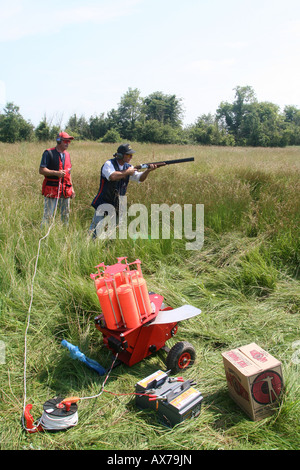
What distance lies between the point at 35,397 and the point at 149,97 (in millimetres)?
63960

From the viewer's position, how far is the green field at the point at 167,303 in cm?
196

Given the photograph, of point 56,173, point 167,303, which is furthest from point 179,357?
point 56,173

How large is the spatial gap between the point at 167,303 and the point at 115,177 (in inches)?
74.7

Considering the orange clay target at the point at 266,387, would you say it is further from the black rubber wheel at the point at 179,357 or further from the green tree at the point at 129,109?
the green tree at the point at 129,109

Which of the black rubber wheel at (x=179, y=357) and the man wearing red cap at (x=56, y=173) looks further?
the man wearing red cap at (x=56, y=173)

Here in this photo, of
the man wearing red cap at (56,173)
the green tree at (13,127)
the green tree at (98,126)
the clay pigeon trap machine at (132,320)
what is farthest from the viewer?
the green tree at (98,126)

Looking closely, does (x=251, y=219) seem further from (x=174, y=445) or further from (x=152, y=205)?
(x=174, y=445)

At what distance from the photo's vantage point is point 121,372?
252 centimetres

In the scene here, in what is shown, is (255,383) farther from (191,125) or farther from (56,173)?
(191,125)

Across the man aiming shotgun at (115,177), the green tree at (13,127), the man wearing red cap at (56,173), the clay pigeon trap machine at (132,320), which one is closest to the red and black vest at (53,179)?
the man wearing red cap at (56,173)

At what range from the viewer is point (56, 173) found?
15.3 ft

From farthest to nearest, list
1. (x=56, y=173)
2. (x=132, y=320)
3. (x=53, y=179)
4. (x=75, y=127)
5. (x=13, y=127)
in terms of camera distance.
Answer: (x=13, y=127), (x=75, y=127), (x=53, y=179), (x=56, y=173), (x=132, y=320)

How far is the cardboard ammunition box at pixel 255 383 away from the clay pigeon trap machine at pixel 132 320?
1.52 feet

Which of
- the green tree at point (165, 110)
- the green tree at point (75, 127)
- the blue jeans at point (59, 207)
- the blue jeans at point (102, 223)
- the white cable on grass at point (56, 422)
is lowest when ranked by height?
the white cable on grass at point (56, 422)
